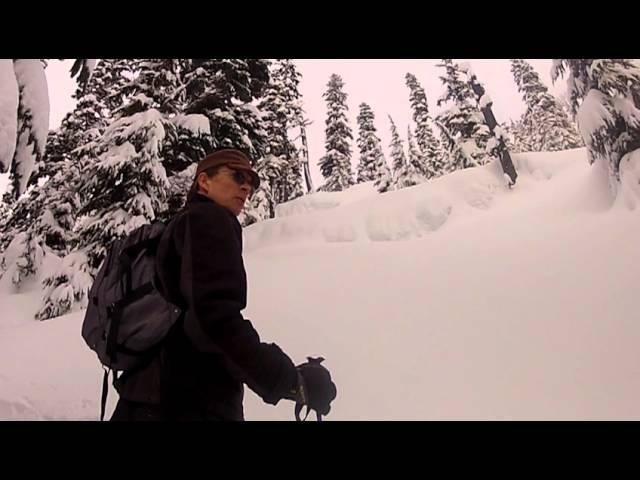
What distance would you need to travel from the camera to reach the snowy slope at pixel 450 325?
3.53 m

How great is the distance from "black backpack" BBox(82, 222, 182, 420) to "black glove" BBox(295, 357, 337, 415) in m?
0.51

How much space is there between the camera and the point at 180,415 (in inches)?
52.6

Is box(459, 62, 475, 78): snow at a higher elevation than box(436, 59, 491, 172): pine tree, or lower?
lower

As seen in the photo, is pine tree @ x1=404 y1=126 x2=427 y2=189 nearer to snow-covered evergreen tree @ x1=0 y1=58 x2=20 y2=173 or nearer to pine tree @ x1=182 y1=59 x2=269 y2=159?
pine tree @ x1=182 y1=59 x2=269 y2=159

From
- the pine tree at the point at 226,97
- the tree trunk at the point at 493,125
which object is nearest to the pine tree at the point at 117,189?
the pine tree at the point at 226,97

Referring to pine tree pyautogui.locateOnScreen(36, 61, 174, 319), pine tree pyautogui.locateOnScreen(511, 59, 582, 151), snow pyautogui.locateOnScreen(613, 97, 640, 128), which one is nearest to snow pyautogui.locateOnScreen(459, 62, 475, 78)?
snow pyautogui.locateOnScreen(613, 97, 640, 128)

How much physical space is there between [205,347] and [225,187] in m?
0.65

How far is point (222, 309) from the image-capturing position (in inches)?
49.4

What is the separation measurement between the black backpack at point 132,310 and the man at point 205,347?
43 mm

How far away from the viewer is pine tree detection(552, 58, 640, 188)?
217 inches

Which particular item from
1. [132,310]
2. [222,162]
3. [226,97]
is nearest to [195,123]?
[226,97]
